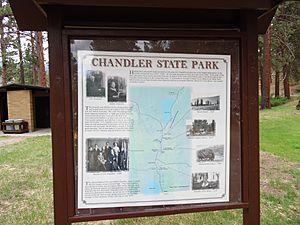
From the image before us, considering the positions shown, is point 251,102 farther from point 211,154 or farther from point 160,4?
point 160,4

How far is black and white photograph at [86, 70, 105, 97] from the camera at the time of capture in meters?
2.08

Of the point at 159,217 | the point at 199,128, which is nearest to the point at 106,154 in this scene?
the point at 199,128

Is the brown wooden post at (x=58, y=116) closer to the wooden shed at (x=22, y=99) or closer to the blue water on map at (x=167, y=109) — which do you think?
→ the blue water on map at (x=167, y=109)

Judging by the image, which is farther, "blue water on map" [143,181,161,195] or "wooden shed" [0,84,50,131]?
"wooden shed" [0,84,50,131]

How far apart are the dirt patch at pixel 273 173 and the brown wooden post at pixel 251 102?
237cm

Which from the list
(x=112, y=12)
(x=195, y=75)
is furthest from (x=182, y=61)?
(x=112, y=12)

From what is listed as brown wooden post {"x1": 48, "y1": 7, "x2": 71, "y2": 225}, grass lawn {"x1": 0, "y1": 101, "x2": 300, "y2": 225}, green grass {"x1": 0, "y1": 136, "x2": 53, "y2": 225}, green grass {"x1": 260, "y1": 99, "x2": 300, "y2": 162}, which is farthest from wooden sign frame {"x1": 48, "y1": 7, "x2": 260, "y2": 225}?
green grass {"x1": 260, "y1": 99, "x2": 300, "y2": 162}

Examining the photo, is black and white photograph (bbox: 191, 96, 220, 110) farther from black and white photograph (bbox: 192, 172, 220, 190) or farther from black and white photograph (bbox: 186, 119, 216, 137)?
black and white photograph (bbox: 192, 172, 220, 190)

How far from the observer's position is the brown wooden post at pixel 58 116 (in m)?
2.04

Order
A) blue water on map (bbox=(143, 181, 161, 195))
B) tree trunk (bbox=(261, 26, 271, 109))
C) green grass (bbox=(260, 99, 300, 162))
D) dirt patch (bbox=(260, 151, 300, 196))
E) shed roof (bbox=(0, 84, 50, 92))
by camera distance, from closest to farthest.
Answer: blue water on map (bbox=(143, 181, 161, 195)) → dirt patch (bbox=(260, 151, 300, 196)) → green grass (bbox=(260, 99, 300, 162)) → shed roof (bbox=(0, 84, 50, 92)) → tree trunk (bbox=(261, 26, 271, 109))

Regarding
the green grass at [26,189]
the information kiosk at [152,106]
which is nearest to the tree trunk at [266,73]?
the green grass at [26,189]

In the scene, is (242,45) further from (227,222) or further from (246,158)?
(227,222)

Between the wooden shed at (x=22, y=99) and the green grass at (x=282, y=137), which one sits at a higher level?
the wooden shed at (x=22, y=99)

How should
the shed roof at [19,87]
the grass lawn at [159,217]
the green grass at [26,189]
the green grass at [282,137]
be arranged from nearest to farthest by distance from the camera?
1. the grass lawn at [159,217]
2. the green grass at [26,189]
3. the green grass at [282,137]
4. the shed roof at [19,87]
